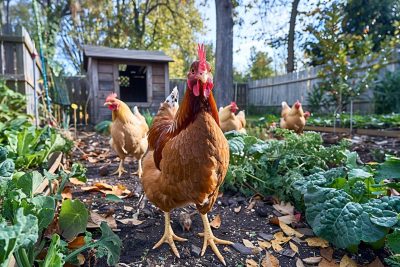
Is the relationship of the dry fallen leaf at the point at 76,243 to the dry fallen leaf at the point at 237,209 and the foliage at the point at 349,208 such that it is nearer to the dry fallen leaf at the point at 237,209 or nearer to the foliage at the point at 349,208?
Result: the dry fallen leaf at the point at 237,209

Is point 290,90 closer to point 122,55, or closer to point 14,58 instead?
point 122,55

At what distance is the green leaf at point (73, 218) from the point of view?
1444 millimetres

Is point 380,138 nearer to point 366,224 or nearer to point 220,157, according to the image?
point 366,224

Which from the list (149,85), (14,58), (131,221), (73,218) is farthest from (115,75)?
(73,218)

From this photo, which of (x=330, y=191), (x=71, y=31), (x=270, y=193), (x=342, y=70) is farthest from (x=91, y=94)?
(x=71, y=31)

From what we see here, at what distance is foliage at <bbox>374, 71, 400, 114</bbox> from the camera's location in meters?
8.57

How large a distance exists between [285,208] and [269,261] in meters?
0.66

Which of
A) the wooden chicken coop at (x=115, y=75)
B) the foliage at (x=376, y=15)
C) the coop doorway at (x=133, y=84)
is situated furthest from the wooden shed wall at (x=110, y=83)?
the foliage at (x=376, y=15)

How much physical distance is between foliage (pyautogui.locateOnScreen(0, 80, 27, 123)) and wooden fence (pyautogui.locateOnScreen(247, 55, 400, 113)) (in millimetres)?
8758

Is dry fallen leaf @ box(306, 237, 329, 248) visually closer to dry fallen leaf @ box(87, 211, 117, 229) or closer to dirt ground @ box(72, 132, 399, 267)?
dirt ground @ box(72, 132, 399, 267)

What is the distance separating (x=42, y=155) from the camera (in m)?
2.67

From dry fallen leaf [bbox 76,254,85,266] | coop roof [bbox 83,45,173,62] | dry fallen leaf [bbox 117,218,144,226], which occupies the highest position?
coop roof [bbox 83,45,173,62]

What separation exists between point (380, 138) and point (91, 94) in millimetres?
7931

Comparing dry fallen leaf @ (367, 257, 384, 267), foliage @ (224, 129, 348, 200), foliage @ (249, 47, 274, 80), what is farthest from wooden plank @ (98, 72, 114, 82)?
foliage @ (249, 47, 274, 80)
